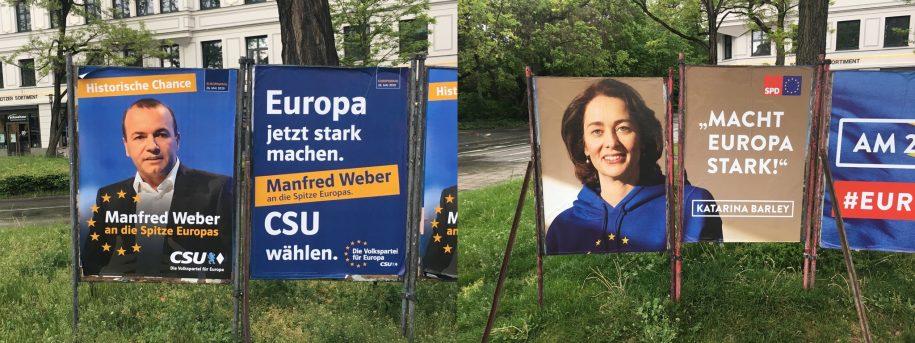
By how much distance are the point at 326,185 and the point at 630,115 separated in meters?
2.21

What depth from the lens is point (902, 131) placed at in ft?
16.0

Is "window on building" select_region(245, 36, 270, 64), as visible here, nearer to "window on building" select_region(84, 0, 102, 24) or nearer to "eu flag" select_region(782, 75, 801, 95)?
"window on building" select_region(84, 0, 102, 24)

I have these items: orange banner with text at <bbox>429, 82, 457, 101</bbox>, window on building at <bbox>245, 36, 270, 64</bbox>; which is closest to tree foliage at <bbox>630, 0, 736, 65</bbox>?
orange banner with text at <bbox>429, 82, 457, 101</bbox>

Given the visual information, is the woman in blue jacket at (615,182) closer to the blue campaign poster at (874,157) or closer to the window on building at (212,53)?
the blue campaign poster at (874,157)

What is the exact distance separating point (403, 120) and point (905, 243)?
12.5 ft

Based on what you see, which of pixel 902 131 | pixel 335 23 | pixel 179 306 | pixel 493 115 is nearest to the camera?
pixel 902 131

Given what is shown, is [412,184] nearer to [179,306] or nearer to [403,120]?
[403,120]

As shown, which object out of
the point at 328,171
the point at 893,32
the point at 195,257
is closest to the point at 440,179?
the point at 328,171

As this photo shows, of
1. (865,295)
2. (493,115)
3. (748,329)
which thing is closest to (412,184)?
(748,329)

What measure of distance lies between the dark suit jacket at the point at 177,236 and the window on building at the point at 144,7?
120 feet

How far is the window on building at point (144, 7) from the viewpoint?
37000 mm

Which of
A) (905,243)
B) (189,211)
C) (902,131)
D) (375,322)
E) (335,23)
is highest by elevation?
(335,23)

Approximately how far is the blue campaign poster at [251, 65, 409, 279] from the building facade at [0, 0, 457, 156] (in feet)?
82.3

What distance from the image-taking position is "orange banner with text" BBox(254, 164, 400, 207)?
14.7ft
